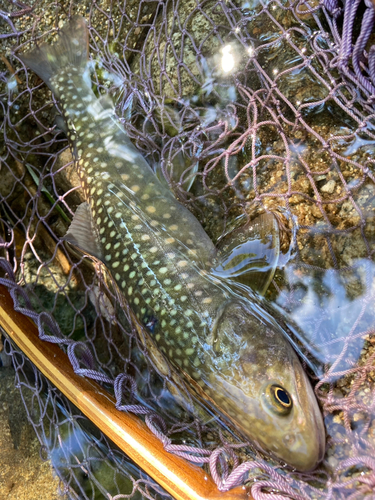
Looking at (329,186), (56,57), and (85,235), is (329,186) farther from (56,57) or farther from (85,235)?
(56,57)

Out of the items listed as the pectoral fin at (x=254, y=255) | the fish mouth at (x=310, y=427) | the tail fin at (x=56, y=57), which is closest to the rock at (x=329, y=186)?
the pectoral fin at (x=254, y=255)

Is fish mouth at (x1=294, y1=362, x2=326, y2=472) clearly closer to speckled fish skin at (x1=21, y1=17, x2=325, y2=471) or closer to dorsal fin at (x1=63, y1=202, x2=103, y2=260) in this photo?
speckled fish skin at (x1=21, y1=17, x2=325, y2=471)

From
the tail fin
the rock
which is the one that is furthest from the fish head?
the tail fin

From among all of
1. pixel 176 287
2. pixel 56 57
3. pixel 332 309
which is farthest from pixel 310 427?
pixel 56 57

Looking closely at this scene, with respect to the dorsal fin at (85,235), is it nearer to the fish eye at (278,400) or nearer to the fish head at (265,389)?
the fish head at (265,389)

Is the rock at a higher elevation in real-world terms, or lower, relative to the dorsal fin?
lower

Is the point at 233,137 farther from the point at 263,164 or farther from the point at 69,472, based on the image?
the point at 69,472
